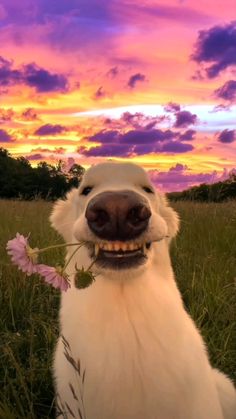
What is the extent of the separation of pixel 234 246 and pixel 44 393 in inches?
131

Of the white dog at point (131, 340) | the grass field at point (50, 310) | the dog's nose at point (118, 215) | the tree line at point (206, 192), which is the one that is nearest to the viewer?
the dog's nose at point (118, 215)

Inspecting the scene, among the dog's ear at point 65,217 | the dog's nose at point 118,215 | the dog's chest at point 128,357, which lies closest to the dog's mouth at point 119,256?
the dog's nose at point 118,215

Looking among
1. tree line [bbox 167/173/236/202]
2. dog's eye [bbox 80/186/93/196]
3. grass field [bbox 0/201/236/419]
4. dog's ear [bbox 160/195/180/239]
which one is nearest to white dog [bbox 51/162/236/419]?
dog's eye [bbox 80/186/93/196]

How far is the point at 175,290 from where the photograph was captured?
2.85 metres

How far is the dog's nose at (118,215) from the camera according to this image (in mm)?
2135

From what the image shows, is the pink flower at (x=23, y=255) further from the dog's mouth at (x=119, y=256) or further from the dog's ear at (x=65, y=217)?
the dog's ear at (x=65, y=217)

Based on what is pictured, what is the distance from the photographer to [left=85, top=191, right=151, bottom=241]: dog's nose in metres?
2.13

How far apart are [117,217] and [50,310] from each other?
2965mm

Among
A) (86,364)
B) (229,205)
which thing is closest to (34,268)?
(86,364)

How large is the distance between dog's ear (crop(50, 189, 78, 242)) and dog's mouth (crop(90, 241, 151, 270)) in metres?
0.63

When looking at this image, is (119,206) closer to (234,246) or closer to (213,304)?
(213,304)

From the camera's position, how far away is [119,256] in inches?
92.7

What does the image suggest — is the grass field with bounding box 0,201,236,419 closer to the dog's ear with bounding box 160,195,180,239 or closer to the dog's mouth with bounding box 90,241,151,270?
the dog's mouth with bounding box 90,241,151,270

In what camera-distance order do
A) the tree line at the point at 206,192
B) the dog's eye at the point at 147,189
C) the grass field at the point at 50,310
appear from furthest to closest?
the tree line at the point at 206,192, the grass field at the point at 50,310, the dog's eye at the point at 147,189
